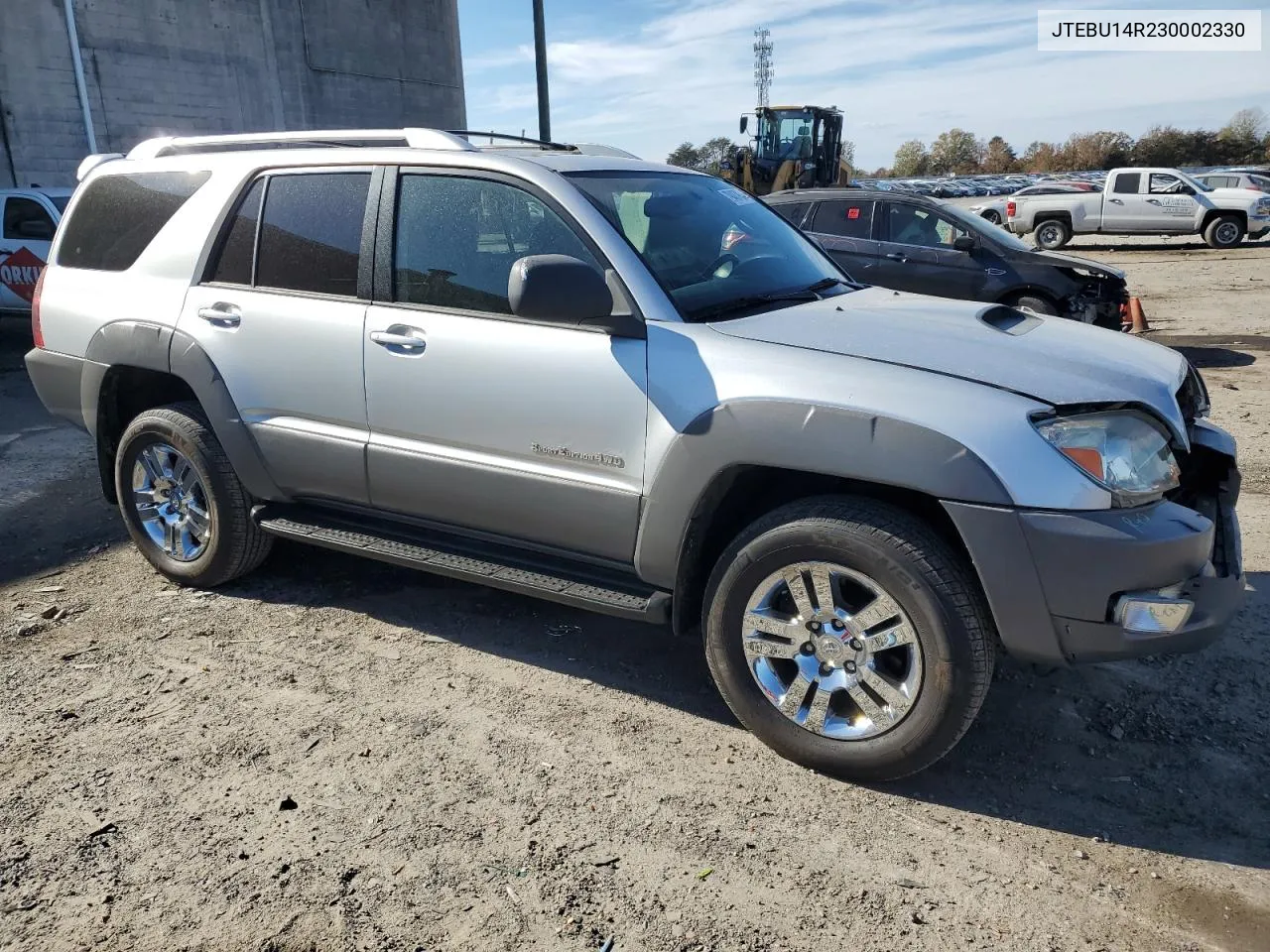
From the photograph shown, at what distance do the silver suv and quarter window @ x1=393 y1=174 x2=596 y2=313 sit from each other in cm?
1

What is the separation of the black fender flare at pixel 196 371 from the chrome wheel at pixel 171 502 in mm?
333

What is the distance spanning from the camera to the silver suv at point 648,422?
107 inches

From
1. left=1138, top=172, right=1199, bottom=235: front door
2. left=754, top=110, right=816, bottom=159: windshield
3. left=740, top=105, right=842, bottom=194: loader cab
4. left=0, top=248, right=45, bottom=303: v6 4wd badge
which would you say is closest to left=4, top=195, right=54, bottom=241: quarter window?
left=0, top=248, right=45, bottom=303: v6 4wd badge

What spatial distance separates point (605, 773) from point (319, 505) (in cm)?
181

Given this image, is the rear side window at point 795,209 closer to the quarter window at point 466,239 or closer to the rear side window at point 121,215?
the rear side window at point 121,215

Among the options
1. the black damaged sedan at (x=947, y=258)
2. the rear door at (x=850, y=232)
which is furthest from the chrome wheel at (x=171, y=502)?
the rear door at (x=850, y=232)

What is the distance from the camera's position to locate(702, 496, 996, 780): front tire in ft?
9.07

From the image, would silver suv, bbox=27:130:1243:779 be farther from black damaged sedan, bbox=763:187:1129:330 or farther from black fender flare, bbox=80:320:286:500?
black damaged sedan, bbox=763:187:1129:330

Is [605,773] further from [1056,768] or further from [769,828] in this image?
[1056,768]

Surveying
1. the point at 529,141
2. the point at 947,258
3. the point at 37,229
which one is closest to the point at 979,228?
Answer: the point at 947,258

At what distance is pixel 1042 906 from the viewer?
2.50m

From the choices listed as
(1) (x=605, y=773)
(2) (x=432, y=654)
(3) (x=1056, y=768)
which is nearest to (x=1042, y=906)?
(3) (x=1056, y=768)

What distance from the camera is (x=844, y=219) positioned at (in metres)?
10.3

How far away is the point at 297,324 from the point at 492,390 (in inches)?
39.2
